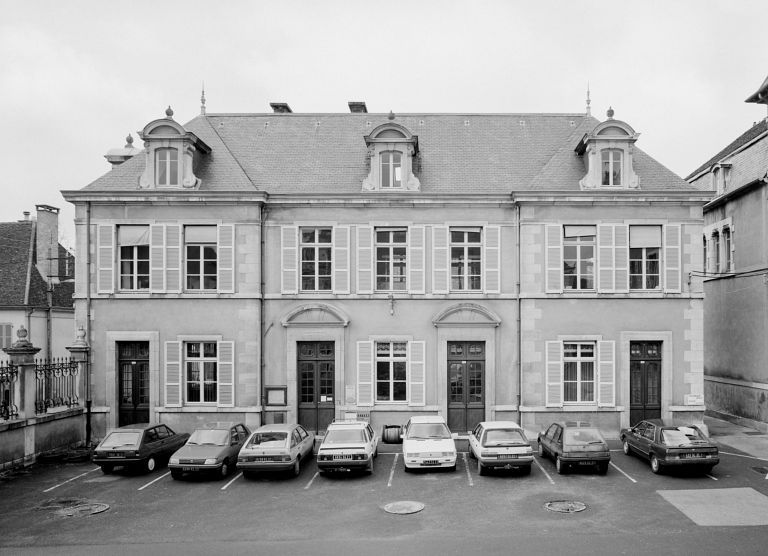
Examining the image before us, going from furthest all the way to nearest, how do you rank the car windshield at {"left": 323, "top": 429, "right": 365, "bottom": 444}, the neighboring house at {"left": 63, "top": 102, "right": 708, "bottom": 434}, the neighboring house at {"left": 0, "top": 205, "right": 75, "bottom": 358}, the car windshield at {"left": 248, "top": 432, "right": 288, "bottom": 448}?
the neighboring house at {"left": 0, "top": 205, "right": 75, "bottom": 358} < the neighboring house at {"left": 63, "top": 102, "right": 708, "bottom": 434} < the car windshield at {"left": 323, "top": 429, "right": 365, "bottom": 444} < the car windshield at {"left": 248, "top": 432, "right": 288, "bottom": 448}

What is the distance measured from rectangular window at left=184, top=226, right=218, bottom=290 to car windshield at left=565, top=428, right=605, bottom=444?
1416 centimetres

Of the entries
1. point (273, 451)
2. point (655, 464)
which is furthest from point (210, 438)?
point (655, 464)

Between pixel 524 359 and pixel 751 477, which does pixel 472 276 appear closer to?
pixel 524 359

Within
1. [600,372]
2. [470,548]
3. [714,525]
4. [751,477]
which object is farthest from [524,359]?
[470,548]

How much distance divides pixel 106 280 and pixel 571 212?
59.5 feet

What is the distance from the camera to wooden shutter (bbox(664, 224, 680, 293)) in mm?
24453

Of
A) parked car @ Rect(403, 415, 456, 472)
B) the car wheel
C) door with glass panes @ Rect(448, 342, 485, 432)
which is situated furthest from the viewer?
door with glass panes @ Rect(448, 342, 485, 432)

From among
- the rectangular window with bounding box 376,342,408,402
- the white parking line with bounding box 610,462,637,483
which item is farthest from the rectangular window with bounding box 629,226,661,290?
the rectangular window with bounding box 376,342,408,402

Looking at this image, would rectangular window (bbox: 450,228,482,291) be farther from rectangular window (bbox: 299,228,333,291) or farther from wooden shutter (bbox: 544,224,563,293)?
rectangular window (bbox: 299,228,333,291)

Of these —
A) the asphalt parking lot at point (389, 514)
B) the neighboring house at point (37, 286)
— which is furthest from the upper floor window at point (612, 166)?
the neighboring house at point (37, 286)

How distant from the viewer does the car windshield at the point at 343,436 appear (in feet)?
62.4

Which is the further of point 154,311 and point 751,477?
point 154,311

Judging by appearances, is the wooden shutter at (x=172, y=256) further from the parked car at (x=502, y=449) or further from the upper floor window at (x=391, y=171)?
the parked car at (x=502, y=449)

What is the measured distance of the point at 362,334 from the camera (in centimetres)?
2489
